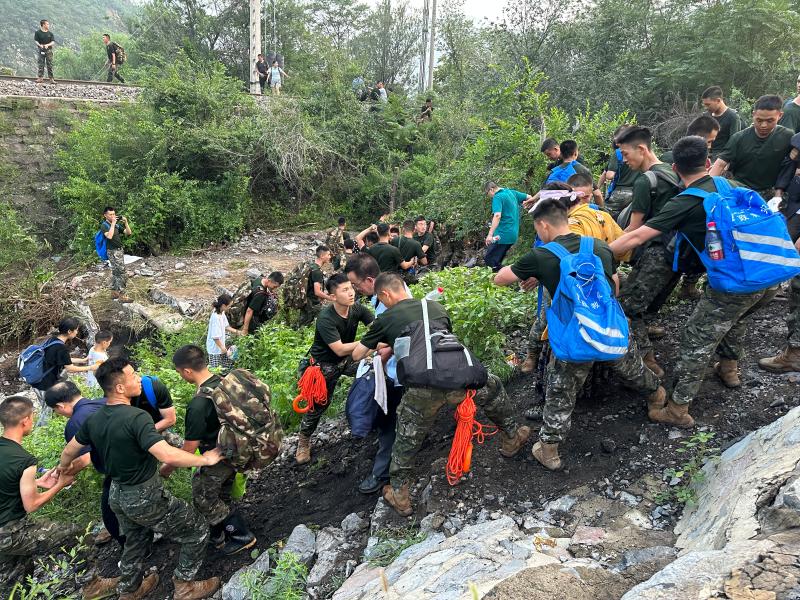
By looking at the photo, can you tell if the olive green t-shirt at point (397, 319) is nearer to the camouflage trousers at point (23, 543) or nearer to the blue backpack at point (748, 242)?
the blue backpack at point (748, 242)

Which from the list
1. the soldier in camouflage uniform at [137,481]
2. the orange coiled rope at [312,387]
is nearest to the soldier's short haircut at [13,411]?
the soldier in camouflage uniform at [137,481]

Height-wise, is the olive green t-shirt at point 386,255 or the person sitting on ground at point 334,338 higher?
the olive green t-shirt at point 386,255

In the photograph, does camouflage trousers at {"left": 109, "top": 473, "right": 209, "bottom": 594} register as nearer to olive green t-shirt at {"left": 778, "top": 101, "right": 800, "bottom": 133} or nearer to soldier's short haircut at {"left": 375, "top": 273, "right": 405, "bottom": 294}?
soldier's short haircut at {"left": 375, "top": 273, "right": 405, "bottom": 294}

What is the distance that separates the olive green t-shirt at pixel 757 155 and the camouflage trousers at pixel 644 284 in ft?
4.31

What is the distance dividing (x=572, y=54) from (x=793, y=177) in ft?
42.7

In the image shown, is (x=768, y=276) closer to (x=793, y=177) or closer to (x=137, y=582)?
(x=793, y=177)

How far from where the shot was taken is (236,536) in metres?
3.94

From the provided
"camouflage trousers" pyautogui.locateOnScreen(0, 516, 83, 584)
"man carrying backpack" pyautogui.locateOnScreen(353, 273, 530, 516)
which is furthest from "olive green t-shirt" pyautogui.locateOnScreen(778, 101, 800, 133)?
"camouflage trousers" pyautogui.locateOnScreen(0, 516, 83, 584)

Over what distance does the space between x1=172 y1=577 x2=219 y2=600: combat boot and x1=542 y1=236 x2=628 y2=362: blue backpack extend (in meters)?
3.01

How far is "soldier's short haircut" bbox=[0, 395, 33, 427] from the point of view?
3.57 m

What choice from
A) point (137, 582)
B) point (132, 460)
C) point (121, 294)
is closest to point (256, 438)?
point (132, 460)

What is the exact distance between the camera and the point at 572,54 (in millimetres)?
15125

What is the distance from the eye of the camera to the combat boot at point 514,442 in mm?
3727

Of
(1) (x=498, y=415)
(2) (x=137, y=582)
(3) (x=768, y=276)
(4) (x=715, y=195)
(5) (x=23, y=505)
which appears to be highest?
(4) (x=715, y=195)
